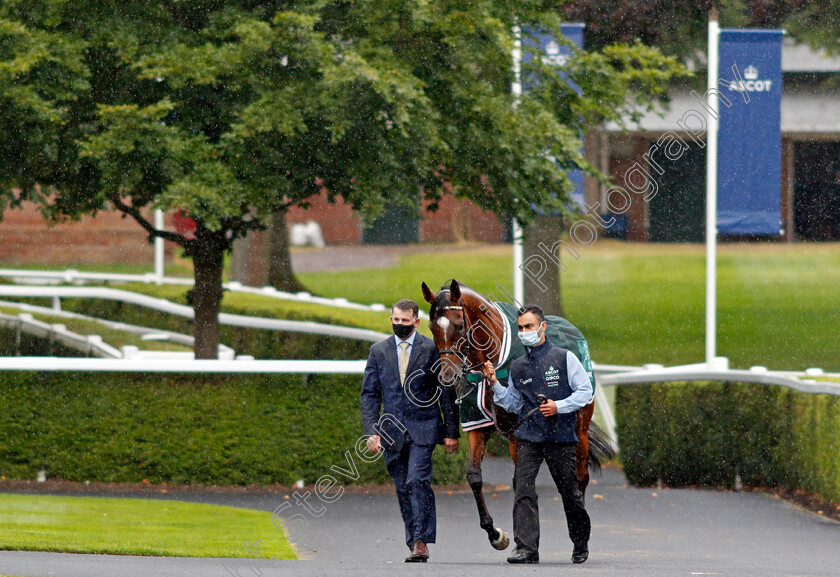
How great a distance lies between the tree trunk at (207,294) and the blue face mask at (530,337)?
7.48m

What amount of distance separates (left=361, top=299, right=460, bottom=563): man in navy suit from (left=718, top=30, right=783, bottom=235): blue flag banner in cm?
795

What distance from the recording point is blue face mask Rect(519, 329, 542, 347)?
8.67 meters

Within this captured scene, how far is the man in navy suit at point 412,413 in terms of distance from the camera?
347 inches

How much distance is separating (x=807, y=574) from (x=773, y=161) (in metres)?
8.33

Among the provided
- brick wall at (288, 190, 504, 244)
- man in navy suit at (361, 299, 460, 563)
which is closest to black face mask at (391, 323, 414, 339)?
man in navy suit at (361, 299, 460, 563)

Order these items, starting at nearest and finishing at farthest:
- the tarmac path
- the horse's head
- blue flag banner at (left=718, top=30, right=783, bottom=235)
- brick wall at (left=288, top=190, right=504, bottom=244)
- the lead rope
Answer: the tarmac path, the horse's head, the lead rope, blue flag banner at (left=718, top=30, right=783, bottom=235), brick wall at (left=288, top=190, right=504, bottom=244)

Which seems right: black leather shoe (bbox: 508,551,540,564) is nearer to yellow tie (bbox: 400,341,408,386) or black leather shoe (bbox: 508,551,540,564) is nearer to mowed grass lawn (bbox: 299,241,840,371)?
yellow tie (bbox: 400,341,408,386)

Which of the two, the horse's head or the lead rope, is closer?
the horse's head

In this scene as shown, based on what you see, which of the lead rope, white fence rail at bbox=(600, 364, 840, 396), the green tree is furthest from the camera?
white fence rail at bbox=(600, 364, 840, 396)

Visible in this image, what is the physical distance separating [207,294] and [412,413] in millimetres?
7230

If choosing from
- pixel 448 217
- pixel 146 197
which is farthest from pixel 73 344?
pixel 448 217

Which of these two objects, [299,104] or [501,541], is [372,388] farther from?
[299,104]

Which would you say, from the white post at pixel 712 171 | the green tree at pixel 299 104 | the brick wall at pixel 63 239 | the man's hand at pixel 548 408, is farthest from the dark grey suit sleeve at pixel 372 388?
the brick wall at pixel 63 239

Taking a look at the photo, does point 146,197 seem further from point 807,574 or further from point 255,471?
point 807,574
